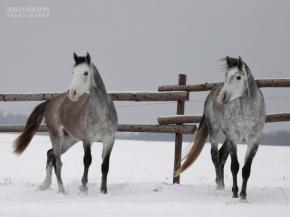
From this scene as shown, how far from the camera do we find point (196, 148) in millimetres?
7953

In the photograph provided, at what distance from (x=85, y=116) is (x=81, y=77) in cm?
62

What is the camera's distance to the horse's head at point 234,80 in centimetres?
638

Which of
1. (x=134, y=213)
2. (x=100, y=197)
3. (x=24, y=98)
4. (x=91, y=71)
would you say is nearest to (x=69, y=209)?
(x=134, y=213)

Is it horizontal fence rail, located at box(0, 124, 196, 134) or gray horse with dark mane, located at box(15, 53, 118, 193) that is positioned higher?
gray horse with dark mane, located at box(15, 53, 118, 193)

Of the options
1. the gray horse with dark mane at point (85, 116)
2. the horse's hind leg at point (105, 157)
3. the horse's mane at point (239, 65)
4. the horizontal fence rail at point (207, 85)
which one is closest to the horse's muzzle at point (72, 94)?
the gray horse with dark mane at point (85, 116)

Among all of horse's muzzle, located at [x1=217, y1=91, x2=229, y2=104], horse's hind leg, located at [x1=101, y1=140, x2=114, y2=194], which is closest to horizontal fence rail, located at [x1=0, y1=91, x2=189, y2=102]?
horse's hind leg, located at [x1=101, y1=140, x2=114, y2=194]

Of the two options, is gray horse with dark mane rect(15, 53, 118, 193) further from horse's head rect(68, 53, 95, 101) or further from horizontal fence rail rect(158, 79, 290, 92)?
horizontal fence rail rect(158, 79, 290, 92)

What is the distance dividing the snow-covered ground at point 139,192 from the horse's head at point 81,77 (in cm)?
152

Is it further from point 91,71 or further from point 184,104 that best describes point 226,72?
point 184,104

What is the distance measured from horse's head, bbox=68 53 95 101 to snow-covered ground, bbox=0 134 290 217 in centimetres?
152

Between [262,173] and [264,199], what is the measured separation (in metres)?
5.71

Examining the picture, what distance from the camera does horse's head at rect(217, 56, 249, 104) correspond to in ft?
20.9

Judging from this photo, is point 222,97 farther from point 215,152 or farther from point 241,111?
point 215,152

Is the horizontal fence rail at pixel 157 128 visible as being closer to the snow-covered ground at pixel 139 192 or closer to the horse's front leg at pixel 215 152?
the snow-covered ground at pixel 139 192
